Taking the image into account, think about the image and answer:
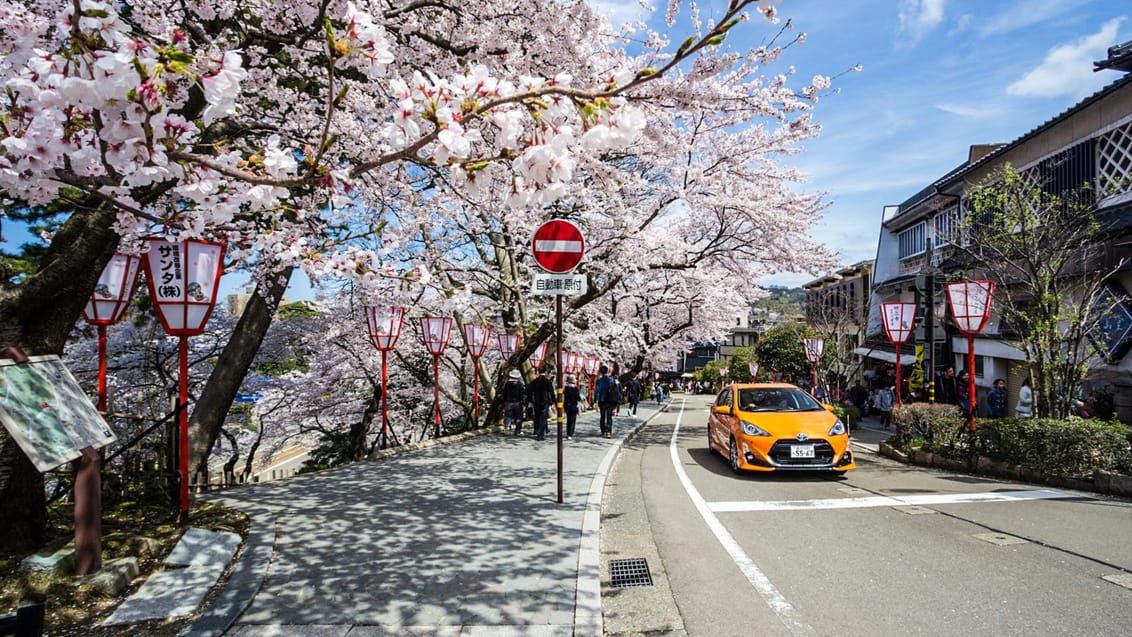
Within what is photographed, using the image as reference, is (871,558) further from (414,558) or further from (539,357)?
(539,357)

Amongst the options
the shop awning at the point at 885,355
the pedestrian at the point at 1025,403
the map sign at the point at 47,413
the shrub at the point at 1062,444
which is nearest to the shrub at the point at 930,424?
the shrub at the point at 1062,444

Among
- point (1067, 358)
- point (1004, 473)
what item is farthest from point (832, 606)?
point (1067, 358)

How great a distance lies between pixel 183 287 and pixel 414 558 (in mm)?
3557

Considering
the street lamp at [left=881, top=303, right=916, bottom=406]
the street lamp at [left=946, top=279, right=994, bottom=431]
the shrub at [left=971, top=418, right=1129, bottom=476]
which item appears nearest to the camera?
the shrub at [left=971, top=418, right=1129, bottom=476]

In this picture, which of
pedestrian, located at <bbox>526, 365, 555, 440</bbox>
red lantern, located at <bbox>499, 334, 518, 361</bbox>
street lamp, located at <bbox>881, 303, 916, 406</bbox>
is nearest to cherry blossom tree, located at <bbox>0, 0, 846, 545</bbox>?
pedestrian, located at <bbox>526, 365, 555, 440</bbox>

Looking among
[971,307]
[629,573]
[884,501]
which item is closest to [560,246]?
[629,573]

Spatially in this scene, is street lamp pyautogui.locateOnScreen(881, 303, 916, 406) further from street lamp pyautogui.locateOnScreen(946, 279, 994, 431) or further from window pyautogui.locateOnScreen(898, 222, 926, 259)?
window pyautogui.locateOnScreen(898, 222, 926, 259)

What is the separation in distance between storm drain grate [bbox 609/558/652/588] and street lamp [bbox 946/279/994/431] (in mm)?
8274

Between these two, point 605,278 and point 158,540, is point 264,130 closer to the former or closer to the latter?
point 158,540

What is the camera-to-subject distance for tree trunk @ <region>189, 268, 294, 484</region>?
8.52 m

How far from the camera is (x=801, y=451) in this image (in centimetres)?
877

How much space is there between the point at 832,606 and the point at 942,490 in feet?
17.3

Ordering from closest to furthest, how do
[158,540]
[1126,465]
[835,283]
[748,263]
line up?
[158,540]
[1126,465]
[748,263]
[835,283]

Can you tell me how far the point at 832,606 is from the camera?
161 inches
